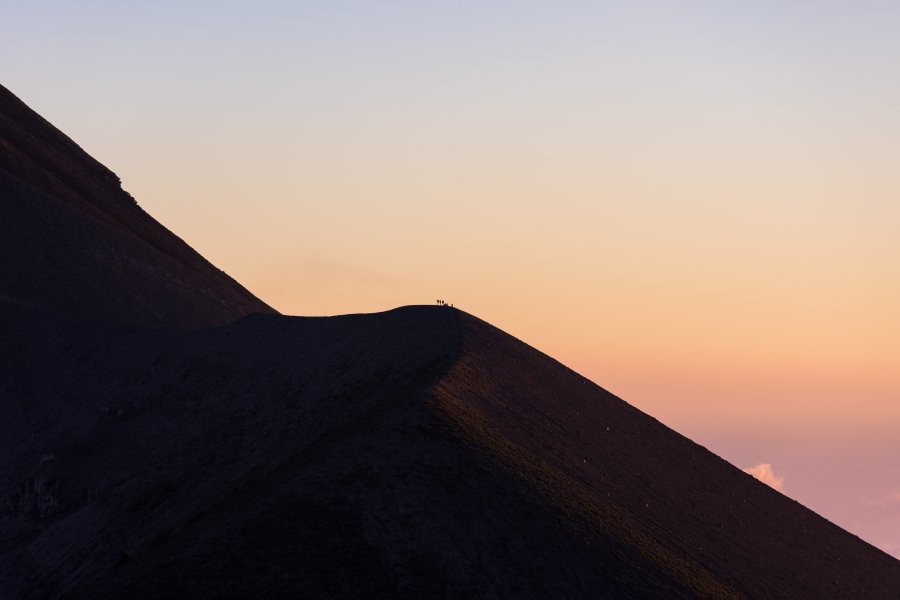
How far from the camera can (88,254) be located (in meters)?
86.5

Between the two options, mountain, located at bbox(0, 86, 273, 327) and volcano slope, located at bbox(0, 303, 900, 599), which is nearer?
volcano slope, located at bbox(0, 303, 900, 599)

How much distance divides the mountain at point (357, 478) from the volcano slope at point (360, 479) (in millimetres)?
122

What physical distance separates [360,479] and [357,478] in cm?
11

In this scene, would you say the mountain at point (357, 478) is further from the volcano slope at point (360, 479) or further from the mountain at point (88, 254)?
the mountain at point (88, 254)

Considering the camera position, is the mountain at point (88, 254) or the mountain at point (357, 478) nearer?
the mountain at point (357, 478)

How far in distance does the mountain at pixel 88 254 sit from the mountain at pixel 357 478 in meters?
2.51

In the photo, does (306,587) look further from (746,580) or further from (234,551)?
(746,580)

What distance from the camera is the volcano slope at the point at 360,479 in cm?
3391

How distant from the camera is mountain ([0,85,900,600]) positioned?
111 feet

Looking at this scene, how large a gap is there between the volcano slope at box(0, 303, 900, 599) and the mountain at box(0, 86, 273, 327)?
6.04 m

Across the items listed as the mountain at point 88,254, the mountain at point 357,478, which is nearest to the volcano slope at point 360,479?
the mountain at point 357,478

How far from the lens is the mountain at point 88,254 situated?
80875mm

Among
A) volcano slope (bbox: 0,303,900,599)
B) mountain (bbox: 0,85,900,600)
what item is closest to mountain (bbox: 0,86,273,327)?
mountain (bbox: 0,85,900,600)

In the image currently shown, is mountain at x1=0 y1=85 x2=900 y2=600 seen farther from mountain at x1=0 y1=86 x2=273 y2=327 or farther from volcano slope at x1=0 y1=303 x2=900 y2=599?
mountain at x1=0 y1=86 x2=273 y2=327
